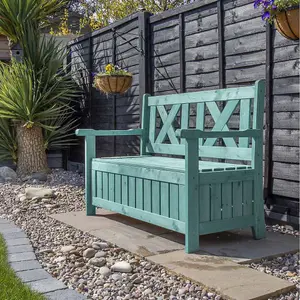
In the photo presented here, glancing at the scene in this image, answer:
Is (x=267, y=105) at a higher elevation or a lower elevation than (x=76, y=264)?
higher

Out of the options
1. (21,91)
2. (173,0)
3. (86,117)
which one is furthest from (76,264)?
(173,0)

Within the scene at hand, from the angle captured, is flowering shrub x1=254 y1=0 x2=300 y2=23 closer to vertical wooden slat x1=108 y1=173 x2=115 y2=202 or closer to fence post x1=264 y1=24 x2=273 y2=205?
fence post x1=264 y1=24 x2=273 y2=205

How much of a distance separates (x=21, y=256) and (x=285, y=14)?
214 centimetres

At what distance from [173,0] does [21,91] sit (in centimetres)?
700

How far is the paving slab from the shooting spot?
2.11m

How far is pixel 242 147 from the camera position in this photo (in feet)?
10.4

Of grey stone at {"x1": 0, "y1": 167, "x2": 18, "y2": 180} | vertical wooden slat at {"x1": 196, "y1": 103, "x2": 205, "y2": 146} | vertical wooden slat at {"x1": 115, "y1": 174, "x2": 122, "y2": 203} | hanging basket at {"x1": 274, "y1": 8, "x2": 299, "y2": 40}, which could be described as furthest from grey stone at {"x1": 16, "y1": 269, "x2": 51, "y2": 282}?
grey stone at {"x1": 0, "y1": 167, "x2": 18, "y2": 180}

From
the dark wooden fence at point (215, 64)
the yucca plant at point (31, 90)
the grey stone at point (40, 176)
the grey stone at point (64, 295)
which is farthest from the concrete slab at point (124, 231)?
the yucca plant at point (31, 90)

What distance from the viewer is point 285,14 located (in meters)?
2.74

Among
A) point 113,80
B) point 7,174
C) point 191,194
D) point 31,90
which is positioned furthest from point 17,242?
point 7,174

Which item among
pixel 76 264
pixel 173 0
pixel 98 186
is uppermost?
pixel 173 0

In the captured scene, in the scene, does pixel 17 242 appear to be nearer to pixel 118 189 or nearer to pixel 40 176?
pixel 118 189

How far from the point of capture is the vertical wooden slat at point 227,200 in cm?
283

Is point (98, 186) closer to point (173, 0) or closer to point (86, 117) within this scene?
point (86, 117)
